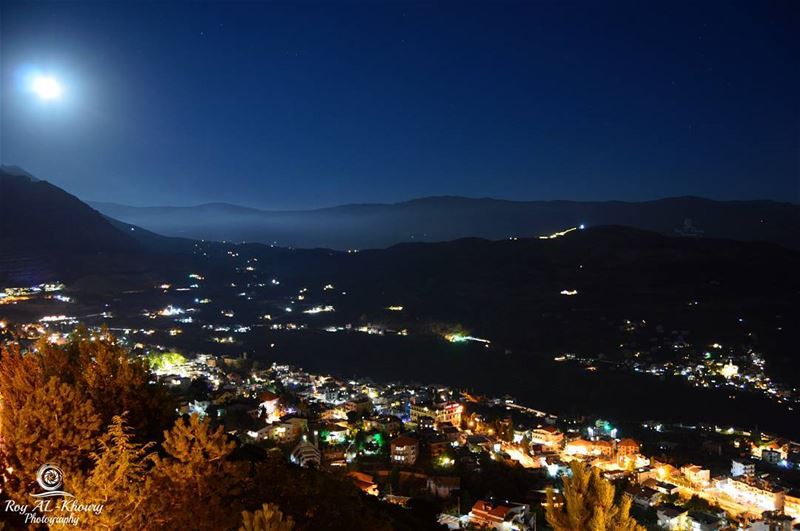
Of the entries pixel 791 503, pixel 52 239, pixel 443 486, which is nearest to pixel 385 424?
pixel 443 486

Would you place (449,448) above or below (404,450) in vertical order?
below

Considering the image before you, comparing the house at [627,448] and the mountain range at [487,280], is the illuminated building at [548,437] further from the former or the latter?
the mountain range at [487,280]

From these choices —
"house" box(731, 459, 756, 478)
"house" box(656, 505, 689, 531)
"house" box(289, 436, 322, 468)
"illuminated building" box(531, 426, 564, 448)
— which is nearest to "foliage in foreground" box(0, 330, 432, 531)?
"house" box(289, 436, 322, 468)

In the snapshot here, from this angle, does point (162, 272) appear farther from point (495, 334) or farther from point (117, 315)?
point (495, 334)

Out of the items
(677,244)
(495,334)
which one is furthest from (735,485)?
(677,244)

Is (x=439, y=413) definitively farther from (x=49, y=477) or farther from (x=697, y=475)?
(x=49, y=477)

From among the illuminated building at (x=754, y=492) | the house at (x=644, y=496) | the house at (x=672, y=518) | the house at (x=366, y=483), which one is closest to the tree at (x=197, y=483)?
the house at (x=366, y=483)

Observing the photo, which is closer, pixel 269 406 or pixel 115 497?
pixel 115 497

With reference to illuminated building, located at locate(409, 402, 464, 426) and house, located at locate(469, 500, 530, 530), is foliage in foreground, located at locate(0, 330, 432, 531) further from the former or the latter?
illuminated building, located at locate(409, 402, 464, 426)
